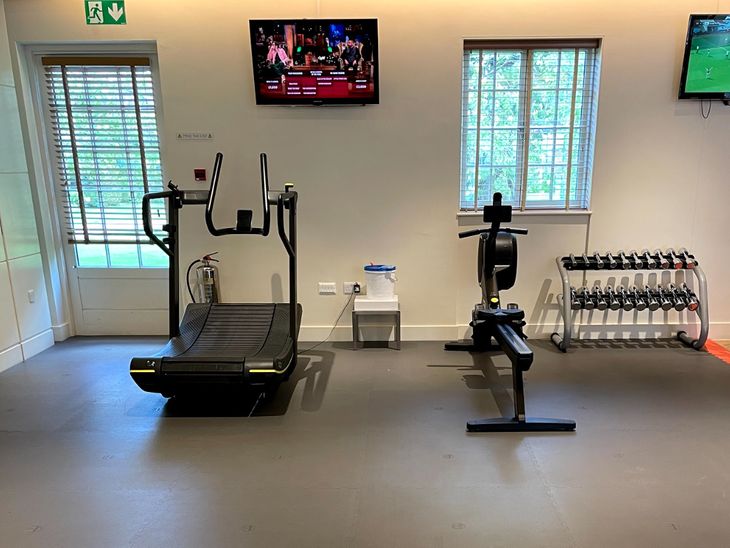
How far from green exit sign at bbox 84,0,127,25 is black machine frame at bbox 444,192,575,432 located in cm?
349

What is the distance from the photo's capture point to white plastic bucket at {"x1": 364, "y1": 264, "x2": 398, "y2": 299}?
426cm

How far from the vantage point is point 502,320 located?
3.38m

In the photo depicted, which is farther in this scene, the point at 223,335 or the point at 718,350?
the point at 718,350

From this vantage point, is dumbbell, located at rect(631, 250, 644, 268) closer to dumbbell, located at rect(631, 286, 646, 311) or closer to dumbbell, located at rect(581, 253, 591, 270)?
dumbbell, located at rect(631, 286, 646, 311)

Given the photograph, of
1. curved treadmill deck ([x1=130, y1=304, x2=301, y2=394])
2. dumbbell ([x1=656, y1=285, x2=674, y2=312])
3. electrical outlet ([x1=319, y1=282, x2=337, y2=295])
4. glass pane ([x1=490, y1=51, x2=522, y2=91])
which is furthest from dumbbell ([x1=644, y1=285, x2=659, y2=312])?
curved treadmill deck ([x1=130, y1=304, x2=301, y2=394])

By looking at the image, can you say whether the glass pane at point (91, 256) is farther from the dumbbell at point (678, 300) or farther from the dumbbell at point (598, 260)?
the dumbbell at point (678, 300)

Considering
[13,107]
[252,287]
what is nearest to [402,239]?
[252,287]

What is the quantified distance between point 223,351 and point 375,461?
1.38m

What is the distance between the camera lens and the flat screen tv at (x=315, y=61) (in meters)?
3.93

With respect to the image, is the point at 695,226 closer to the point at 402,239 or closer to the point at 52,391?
the point at 402,239

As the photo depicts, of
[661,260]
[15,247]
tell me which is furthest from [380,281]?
[15,247]

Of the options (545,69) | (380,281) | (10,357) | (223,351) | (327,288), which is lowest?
(10,357)

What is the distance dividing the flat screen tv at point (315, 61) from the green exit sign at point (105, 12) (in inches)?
46.2

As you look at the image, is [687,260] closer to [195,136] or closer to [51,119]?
[195,136]
